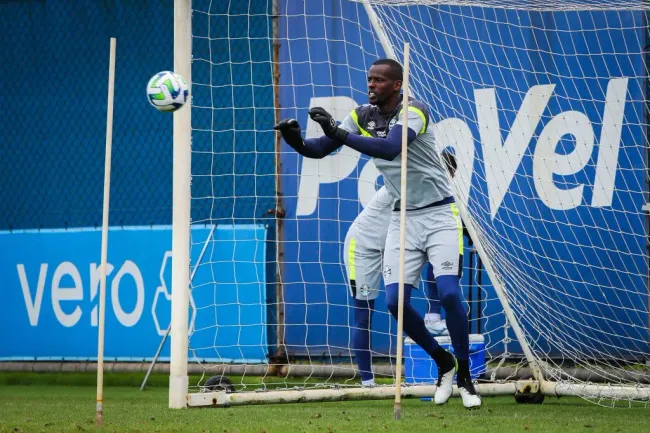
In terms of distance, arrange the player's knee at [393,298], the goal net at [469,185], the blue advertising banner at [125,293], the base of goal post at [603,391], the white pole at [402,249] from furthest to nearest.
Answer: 1. the blue advertising banner at [125,293]
2. the goal net at [469,185]
3. the base of goal post at [603,391]
4. the player's knee at [393,298]
5. the white pole at [402,249]

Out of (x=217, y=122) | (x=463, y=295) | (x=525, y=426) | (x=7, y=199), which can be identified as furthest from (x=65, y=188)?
(x=525, y=426)

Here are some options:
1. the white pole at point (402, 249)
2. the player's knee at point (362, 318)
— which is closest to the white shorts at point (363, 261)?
the player's knee at point (362, 318)

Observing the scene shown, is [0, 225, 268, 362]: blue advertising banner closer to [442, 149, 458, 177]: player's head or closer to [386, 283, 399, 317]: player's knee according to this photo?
[442, 149, 458, 177]: player's head

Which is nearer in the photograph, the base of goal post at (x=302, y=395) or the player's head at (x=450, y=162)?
the base of goal post at (x=302, y=395)

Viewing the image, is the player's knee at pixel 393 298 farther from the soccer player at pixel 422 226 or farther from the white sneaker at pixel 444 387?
the white sneaker at pixel 444 387

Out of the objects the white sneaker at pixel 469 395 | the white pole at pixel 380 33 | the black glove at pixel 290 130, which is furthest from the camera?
the white pole at pixel 380 33

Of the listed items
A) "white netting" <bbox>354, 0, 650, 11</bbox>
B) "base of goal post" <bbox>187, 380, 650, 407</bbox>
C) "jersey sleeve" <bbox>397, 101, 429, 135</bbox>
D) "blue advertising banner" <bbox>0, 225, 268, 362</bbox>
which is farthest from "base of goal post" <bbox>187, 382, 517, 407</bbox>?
"white netting" <bbox>354, 0, 650, 11</bbox>

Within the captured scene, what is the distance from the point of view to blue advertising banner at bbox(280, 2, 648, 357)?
971 cm

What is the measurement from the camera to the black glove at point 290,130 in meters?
7.26

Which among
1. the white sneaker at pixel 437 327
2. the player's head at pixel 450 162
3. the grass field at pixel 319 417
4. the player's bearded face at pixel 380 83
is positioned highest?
the player's bearded face at pixel 380 83

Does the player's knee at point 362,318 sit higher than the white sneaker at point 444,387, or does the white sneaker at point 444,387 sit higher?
the player's knee at point 362,318

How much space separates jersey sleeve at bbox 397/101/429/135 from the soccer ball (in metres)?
1.34

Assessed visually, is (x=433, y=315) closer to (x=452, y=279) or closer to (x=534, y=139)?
(x=452, y=279)

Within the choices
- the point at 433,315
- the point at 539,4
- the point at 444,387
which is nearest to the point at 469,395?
the point at 444,387
